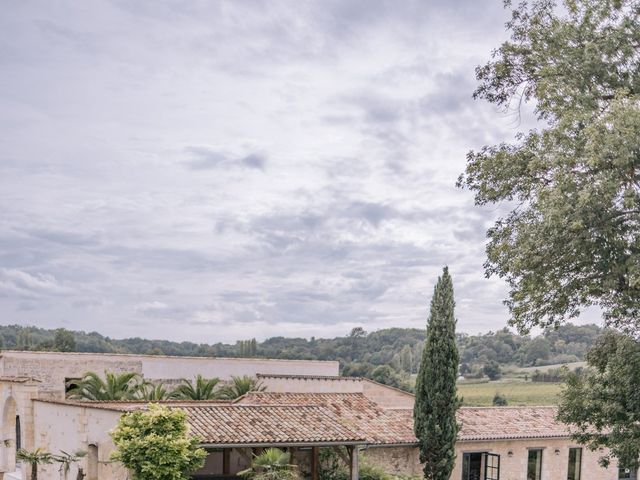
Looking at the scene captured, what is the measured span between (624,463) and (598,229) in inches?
250

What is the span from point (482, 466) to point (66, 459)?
13638mm

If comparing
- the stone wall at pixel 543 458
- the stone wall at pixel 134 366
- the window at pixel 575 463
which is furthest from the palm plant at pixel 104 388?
the window at pixel 575 463

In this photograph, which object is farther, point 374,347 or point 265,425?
point 374,347

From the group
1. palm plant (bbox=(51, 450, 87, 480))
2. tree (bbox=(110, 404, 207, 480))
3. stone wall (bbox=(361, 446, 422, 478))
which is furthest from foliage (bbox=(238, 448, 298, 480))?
stone wall (bbox=(361, 446, 422, 478))

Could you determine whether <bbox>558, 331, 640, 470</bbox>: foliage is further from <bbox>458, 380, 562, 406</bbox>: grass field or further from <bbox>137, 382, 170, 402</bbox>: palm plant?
<bbox>458, 380, 562, 406</bbox>: grass field

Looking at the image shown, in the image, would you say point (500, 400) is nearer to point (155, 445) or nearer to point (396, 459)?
point (396, 459)

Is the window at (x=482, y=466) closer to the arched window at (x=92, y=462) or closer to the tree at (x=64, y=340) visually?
the arched window at (x=92, y=462)

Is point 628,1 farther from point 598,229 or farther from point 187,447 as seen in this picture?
point 187,447

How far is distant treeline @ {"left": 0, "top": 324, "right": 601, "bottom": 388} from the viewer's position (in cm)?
6481

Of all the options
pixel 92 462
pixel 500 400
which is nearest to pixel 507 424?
pixel 92 462

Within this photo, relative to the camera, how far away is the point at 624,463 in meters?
19.1

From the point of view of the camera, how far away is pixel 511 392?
53.8m

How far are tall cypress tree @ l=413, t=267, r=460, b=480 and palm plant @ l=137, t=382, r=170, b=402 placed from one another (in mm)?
8481

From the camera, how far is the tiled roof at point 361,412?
24.8m
